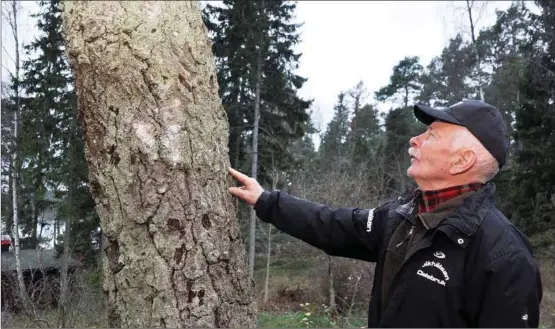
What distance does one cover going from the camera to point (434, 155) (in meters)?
1.99

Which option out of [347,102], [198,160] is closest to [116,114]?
[198,160]

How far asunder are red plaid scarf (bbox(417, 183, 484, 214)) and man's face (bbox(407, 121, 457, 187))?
0.05 metres

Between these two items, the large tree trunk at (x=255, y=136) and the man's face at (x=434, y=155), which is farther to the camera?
the large tree trunk at (x=255, y=136)

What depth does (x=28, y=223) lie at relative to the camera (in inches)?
746

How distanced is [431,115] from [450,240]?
52 cm

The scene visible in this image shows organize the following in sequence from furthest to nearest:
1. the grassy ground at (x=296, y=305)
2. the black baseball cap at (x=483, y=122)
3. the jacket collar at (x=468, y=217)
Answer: the grassy ground at (x=296, y=305) < the black baseball cap at (x=483, y=122) < the jacket collar at (x=468, y=217)

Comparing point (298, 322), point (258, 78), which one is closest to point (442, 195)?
point (298, 322)

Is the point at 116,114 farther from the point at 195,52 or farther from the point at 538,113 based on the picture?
the point at 538,113

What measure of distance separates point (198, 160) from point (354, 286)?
11482 millimetres

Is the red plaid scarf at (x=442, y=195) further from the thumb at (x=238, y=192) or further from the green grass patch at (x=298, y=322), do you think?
the green grass patch at (x=298, y=322)

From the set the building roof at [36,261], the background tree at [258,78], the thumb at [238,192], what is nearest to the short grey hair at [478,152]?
the thumb at [238,192]

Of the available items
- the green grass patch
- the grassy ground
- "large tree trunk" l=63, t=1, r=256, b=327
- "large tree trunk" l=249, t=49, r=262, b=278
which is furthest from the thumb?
"large tree trunk" l=249, t=49, r=262, b=278

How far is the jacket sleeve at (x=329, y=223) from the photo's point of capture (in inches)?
88.8

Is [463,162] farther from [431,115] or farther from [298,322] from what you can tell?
[298,322]
